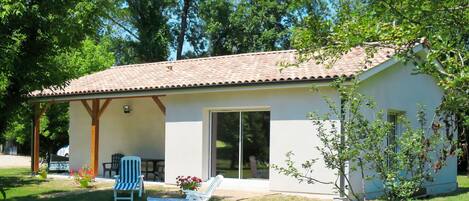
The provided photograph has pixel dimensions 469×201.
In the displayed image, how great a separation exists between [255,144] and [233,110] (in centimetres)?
118

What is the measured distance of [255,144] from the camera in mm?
15227

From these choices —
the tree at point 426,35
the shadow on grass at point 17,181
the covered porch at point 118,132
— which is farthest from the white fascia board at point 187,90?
the tree at point 426,35

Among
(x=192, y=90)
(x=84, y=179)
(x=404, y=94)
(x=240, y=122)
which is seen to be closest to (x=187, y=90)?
(x=192, y=90)

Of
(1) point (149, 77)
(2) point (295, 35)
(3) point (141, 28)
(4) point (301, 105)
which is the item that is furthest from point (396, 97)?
(3) point (141, 28)

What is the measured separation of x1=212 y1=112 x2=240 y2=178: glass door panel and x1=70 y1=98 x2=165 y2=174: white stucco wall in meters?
3.92

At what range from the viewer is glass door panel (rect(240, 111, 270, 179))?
1502 centimetres

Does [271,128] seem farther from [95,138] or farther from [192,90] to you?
[95,138]

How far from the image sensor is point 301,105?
14039 millimetres

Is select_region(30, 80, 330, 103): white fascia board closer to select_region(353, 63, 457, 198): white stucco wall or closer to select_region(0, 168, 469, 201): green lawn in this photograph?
select_region(353, 63, 457, 198): white stucco wall

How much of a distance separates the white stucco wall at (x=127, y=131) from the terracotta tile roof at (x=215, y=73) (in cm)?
108

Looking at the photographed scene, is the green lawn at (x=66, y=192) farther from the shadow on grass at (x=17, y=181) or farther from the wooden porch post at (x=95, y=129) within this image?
the wooden porch post at (x=95, y=129)

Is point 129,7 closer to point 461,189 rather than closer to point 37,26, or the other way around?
point 461,189

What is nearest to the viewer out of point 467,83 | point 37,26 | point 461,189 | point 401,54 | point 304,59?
point 467,83

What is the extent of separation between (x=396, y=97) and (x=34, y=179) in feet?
→ 39.4
